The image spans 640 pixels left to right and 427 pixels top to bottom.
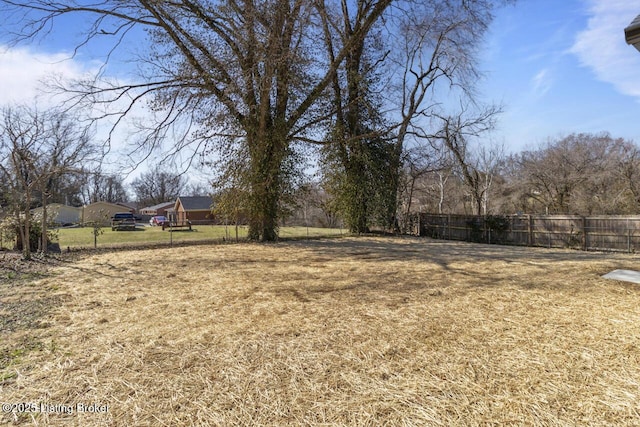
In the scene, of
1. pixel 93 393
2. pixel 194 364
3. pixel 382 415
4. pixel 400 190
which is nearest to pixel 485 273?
pixel 382 415

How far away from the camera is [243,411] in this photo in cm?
174

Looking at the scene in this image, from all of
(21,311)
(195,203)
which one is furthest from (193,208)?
(21,311)

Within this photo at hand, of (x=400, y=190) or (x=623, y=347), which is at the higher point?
(x=400, y=190)

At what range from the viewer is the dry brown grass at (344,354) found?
1717mm

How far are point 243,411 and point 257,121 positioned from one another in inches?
362

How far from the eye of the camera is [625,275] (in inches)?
179

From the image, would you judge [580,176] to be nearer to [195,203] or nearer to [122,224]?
[122,224]

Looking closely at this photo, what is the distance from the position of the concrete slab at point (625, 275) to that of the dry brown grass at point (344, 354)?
8.6 inches

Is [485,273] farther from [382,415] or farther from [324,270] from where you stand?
[382,415]

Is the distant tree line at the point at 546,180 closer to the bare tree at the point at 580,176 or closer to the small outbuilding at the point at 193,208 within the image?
the bare tree at the point at 580,176

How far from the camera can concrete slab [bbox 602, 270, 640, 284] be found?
169 inches

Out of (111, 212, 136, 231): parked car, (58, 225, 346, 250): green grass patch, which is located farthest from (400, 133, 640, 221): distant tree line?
(111, 212, 136, 231): parked car

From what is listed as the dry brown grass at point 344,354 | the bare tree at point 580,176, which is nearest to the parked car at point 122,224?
the dry brown grass at point 344,354

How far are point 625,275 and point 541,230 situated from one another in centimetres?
904
